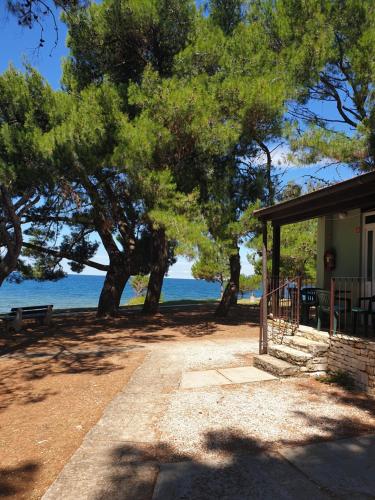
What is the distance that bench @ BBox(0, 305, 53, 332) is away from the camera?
11617 mm

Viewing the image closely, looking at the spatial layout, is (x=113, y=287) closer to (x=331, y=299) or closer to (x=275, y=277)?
(x=275, y=277)

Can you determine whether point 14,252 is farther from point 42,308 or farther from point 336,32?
point 336,32

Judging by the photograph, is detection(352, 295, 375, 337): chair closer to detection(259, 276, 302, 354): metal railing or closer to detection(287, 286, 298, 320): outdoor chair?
detection(259, 276, 302, 354): metal railing

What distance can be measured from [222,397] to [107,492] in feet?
8.33

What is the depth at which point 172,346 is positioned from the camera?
9.57 meters

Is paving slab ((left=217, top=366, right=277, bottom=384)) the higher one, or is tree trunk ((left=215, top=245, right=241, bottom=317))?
tree trunk ((left=215, top=245, right=241, bottom=317))

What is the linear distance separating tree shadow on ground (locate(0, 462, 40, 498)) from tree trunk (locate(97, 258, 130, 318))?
442 inches

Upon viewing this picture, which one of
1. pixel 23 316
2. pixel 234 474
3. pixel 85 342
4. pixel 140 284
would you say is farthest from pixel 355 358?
pixel 140 284

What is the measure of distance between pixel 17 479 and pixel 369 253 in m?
7.71

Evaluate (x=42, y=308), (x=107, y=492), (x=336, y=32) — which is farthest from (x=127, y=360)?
(x=336, y=32)

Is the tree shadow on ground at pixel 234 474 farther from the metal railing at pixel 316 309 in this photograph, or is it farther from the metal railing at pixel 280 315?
the metal railing at pixel 280 315

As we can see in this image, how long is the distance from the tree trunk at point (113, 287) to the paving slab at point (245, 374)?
8.54 metres

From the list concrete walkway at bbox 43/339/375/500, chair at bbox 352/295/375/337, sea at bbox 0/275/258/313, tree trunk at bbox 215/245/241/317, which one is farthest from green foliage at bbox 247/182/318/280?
sea at bbox 0/275/258/313

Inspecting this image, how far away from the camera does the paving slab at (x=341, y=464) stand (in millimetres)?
3092
